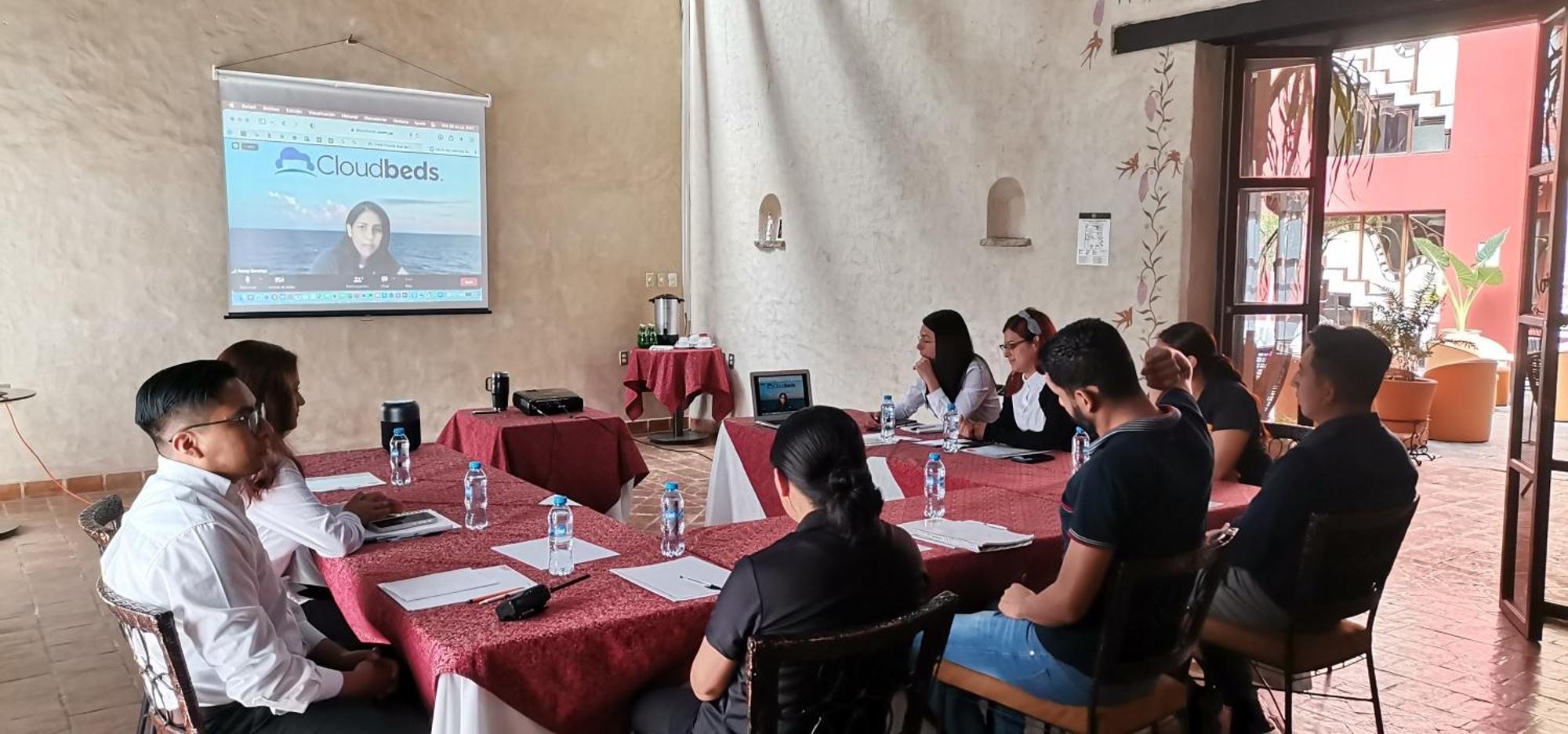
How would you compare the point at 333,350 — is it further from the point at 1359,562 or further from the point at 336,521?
the point at 1359,562

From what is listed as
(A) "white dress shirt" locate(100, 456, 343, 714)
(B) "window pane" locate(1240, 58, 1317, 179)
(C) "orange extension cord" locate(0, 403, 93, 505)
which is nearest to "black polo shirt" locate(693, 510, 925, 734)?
(A) "white dress shirt" locate(100, 456, 343, 714)

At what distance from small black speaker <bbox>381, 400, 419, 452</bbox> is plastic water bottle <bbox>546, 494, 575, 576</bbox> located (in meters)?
1.73

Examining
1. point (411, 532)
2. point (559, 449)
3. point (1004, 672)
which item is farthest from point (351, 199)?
point (1004, 672)

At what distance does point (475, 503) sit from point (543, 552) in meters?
0.44

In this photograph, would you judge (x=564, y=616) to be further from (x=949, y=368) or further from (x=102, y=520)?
(x=949, y=368)

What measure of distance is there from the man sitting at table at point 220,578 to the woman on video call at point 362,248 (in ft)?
A: 19.0

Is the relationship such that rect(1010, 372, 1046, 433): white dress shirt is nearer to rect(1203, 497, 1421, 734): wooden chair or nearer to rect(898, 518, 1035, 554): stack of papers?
rect(898, 518, 1035, 554): stack of papers

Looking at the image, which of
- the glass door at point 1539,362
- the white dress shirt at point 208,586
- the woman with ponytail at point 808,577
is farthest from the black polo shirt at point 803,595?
the glass door at point 1539,362

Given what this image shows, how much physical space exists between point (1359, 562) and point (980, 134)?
4.00 m

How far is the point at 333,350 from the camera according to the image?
7.57m

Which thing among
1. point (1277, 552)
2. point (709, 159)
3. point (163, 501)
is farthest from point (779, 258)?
point (163, 501)

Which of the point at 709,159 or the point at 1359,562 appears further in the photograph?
the point at 709,159

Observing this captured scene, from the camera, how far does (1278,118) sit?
513 cm

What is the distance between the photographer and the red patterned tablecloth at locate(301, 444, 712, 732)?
197cm
